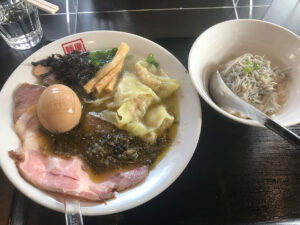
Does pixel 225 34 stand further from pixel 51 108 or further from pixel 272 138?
pixel 51 108

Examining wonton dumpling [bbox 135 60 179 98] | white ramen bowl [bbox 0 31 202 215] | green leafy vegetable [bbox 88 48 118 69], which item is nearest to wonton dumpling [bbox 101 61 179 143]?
wonton dumpling [bbox 135 60 179 98]

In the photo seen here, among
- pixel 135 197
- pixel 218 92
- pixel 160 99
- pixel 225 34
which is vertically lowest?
pixel 135 197

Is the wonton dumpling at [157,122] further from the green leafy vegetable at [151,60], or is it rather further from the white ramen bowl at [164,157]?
the green leafy vegetable at [151,60]

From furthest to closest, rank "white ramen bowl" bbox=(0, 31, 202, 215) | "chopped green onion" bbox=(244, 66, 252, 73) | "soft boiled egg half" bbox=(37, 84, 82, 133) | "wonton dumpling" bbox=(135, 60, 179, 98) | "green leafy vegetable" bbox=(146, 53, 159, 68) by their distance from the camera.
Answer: "green leafy vegetable" bbox=(146, 53, 159, 68) < "wonton dumpling" bbox=(135, 60, 179, 98) < "chopped green onion" bbox=(244, 66, 252, 73) < "soft boiled egg half" bbox=(37, 84, 82, 133) < "white ramen bowl" bbox=(0, 31, 202, 215)

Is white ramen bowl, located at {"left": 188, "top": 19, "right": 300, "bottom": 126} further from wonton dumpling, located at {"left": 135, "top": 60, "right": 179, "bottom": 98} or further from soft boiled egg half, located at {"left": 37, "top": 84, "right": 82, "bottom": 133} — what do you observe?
soft boiled egg half, located at {"left": 37, "top": 84, "right": 82, "bottom": 133}

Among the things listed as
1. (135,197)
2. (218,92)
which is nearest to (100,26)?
(218,92)
